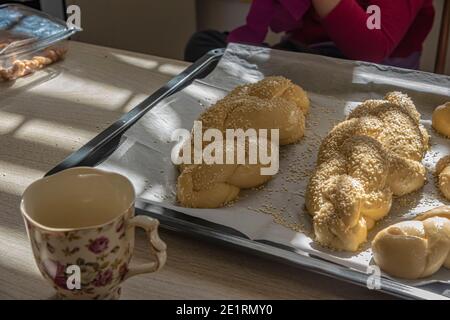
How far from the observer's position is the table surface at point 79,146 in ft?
1.98

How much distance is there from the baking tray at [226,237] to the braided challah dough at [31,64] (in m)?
0.28

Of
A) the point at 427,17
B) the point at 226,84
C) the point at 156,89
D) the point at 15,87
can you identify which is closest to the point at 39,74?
the point at 15,87

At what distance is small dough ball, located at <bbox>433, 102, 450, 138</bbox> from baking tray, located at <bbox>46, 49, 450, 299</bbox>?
38 cm

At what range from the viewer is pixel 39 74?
3.56 feet

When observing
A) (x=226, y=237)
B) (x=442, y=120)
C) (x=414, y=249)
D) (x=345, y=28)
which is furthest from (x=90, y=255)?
(x=345, y=28)

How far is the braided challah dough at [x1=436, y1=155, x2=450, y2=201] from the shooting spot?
2.50 feet

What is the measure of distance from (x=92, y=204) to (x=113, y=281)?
3.0 inches

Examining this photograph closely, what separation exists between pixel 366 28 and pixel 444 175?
0.50 m

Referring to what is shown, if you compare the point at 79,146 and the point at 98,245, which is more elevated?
the point at 98,245

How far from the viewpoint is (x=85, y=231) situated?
0.49m

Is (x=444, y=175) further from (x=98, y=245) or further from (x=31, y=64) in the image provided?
(x=31, y=64)

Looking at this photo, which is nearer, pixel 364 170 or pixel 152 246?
pixel 152 246

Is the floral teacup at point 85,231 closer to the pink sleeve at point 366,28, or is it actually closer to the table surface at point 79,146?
the table surface at point 79,146
